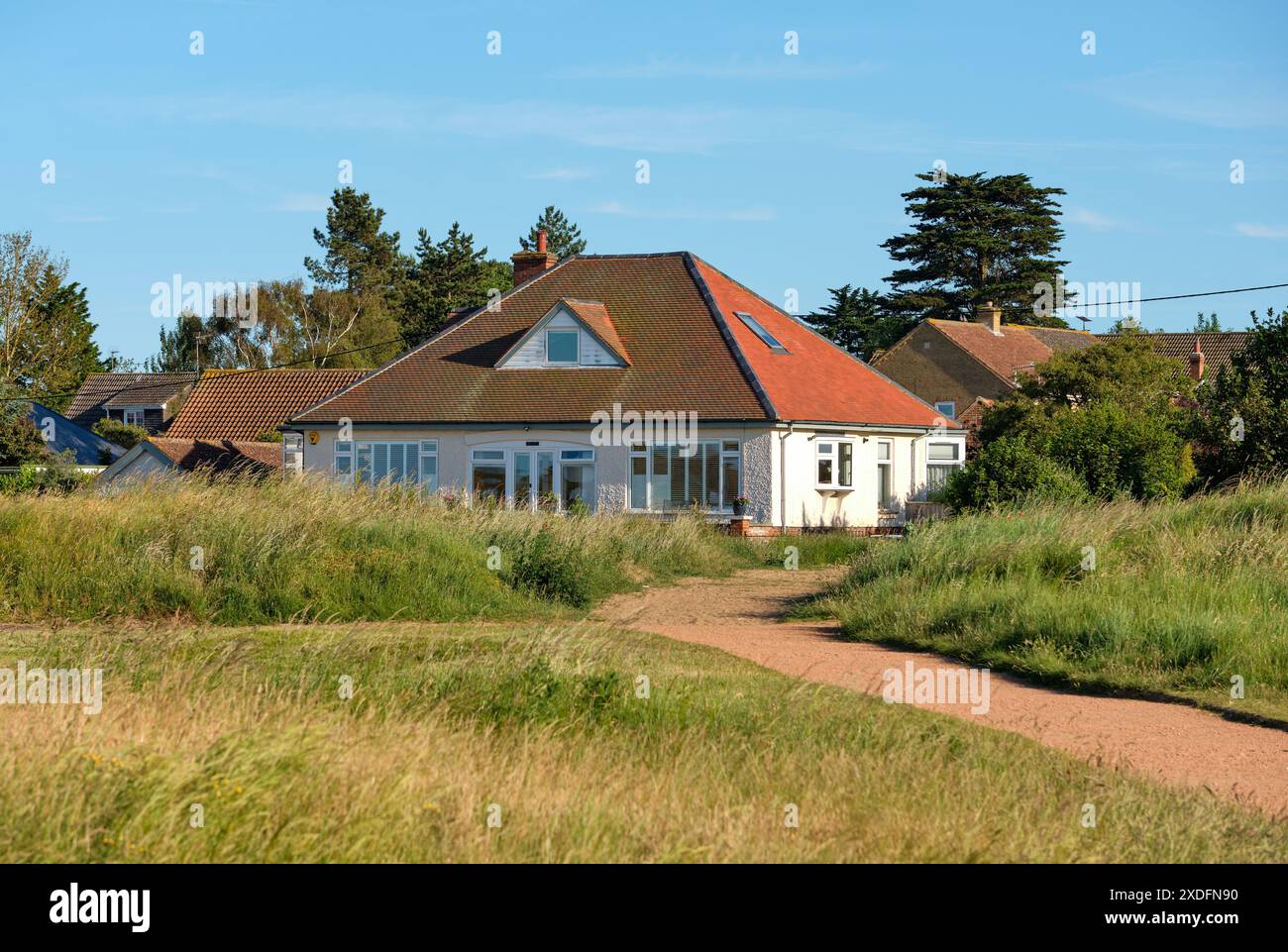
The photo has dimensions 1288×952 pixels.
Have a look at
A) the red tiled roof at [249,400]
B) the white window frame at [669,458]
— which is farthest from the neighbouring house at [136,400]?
the white window frame at [669,458]

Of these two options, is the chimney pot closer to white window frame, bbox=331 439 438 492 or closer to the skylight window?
the skylight window

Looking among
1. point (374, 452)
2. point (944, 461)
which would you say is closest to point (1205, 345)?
point (944, 461)

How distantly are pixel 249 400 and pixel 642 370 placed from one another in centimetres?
1919

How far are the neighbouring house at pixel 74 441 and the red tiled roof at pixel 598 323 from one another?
92.1ft

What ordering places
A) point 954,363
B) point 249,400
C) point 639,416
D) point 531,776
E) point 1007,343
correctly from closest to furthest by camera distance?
point 531,776 < point 639,416 < point 249,400 < point 954,363 < point 1007,343

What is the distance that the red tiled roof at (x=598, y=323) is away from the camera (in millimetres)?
36406

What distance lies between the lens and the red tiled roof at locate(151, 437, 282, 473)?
40.2 m

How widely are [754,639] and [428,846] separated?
383 inches

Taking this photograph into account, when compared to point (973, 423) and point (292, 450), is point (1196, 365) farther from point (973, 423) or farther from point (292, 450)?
point (292, 450)

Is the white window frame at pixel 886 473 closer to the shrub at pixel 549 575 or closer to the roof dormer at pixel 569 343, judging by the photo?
the roof dormer at pixel 569 343

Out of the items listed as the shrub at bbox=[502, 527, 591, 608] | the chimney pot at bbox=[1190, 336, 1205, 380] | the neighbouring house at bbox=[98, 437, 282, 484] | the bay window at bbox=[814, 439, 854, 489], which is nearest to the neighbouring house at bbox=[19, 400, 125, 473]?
the neighbouring house at bbox=[98, 437, 282, 484]

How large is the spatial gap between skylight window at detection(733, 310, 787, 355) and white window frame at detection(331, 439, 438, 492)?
9.01 metres

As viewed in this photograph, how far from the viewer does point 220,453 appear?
4212cm
